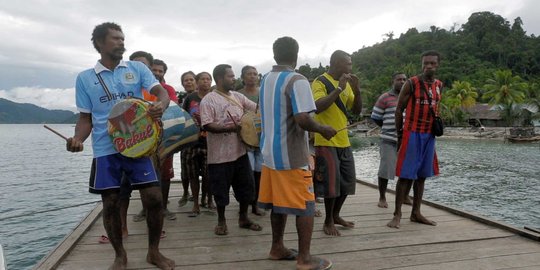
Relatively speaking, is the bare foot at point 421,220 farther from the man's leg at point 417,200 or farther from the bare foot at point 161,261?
the bare foot at point 161,261

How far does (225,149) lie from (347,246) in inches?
65.2

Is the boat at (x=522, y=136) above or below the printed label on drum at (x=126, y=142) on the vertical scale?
below

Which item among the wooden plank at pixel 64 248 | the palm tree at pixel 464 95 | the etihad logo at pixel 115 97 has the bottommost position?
the wooden plank at pixel 64 248

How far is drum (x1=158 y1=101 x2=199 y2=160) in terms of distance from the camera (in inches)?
175

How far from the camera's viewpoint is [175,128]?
4.48 metres

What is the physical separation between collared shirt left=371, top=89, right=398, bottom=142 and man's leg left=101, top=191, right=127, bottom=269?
4327 millimetres

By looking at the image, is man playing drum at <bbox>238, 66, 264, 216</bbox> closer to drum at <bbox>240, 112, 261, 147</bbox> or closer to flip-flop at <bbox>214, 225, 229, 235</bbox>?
drum at <bbox>240, 112, 261, 147</bbox>

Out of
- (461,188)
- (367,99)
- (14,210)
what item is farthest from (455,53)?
(14,210)

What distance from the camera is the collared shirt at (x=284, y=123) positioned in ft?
10.8

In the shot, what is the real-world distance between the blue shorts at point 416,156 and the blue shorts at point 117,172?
9.48 ft

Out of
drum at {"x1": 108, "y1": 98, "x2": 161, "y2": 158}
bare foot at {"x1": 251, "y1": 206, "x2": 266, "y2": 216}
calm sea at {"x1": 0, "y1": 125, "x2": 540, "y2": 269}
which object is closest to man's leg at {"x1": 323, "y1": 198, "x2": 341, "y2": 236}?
bare foot at {"x1": 251, "y1": 206, "x2": 266, "y2": 216}

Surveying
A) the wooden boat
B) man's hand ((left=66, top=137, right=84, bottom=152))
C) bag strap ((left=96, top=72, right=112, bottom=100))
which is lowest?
the wooden boat

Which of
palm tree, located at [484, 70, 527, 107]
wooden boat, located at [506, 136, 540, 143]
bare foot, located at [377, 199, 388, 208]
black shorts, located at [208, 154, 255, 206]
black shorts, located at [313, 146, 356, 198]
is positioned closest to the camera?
black shorts, located at [313, 146, 356, 198]

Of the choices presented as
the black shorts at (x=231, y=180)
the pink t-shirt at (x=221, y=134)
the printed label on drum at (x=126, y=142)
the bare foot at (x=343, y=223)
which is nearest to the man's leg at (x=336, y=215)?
the bare foot at (x=343, y=223)
